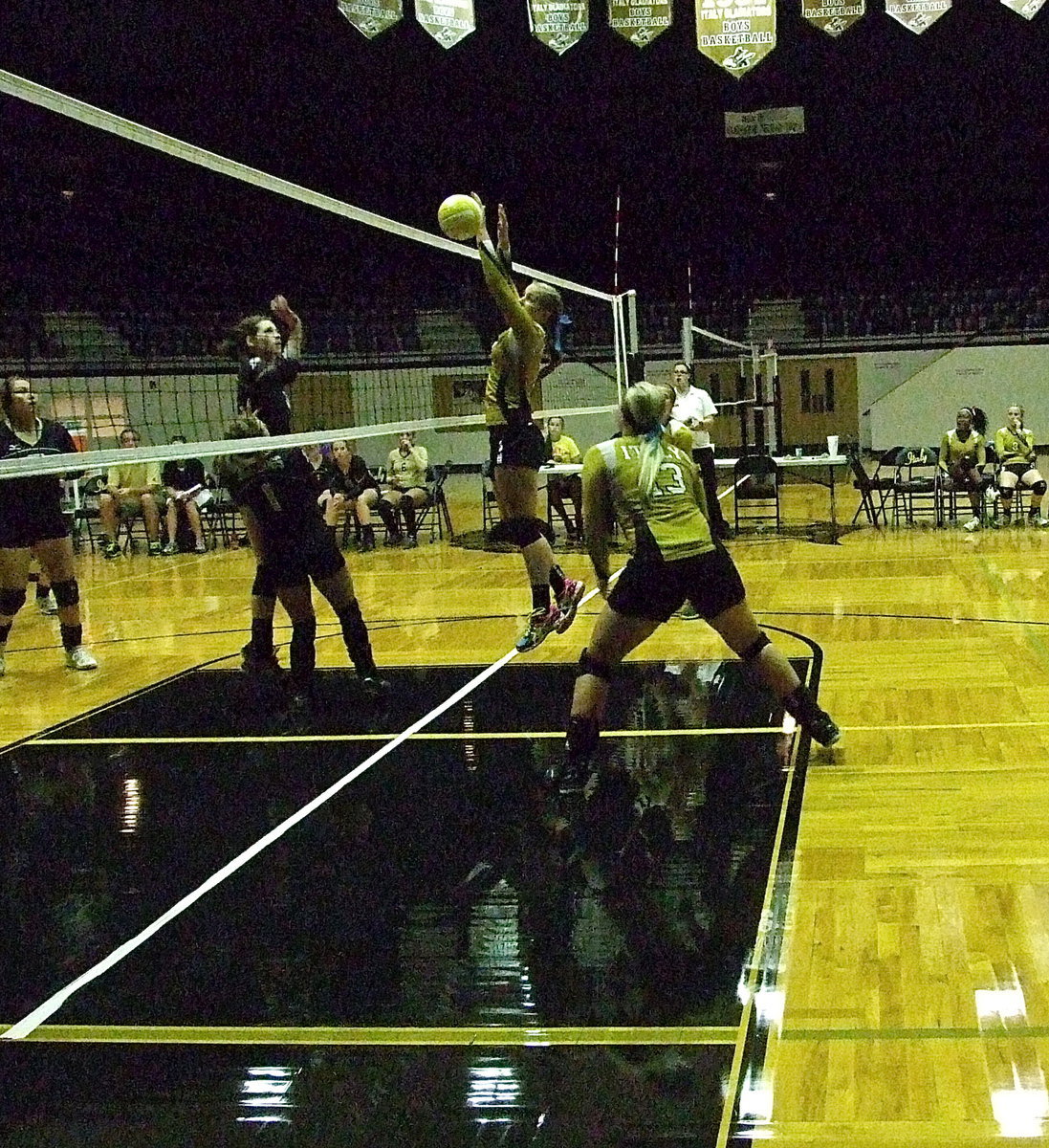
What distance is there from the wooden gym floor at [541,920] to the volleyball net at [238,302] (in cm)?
872

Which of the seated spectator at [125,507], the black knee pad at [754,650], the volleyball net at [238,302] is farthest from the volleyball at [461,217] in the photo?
the seated spectator at [125,507]

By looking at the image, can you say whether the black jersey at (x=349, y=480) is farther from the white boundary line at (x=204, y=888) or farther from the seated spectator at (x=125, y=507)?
the white boundary line at (x=204, y=888)

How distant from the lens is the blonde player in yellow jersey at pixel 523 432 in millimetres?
5387

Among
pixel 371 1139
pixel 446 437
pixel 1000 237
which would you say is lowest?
pixel 371 1139

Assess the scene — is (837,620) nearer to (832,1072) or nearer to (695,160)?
(832,1072)

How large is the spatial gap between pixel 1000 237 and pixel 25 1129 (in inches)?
990

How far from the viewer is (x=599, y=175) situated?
2302 centimetres

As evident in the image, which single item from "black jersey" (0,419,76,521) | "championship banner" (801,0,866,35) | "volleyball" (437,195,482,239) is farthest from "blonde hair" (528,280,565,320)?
"championship banner" (801,0,866,35)

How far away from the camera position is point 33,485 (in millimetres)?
6938

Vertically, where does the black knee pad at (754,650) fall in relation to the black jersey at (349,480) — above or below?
below

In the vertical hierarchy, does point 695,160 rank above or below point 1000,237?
above

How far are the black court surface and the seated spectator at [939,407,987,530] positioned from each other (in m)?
8.01

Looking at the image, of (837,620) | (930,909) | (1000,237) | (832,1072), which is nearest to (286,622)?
(837,620)

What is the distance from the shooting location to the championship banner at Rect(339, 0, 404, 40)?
12031mm
